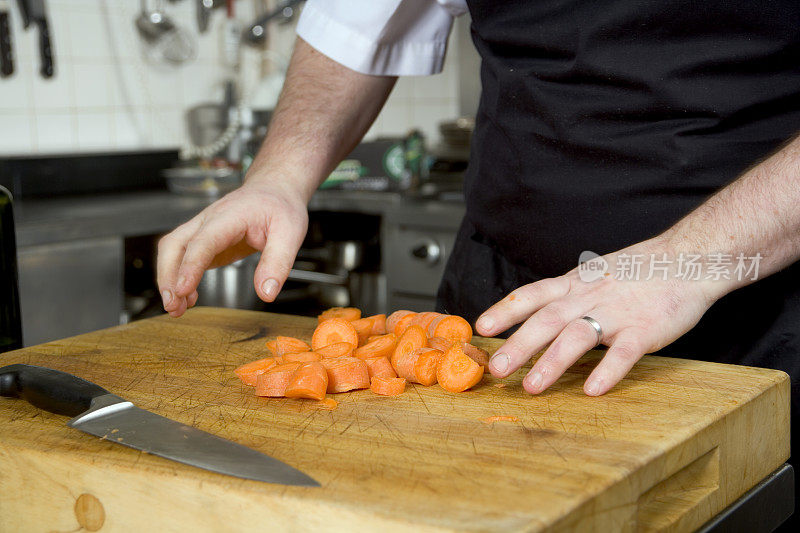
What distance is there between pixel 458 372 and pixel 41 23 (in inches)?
82.7

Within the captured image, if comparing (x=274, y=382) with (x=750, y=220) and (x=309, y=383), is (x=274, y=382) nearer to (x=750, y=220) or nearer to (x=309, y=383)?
(x=309, y=383)

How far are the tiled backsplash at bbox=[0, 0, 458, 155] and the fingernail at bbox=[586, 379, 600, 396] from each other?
2.23 metres

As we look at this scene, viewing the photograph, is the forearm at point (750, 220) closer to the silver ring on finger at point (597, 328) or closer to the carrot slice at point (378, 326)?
the silver ring on finger at point (597, 328)

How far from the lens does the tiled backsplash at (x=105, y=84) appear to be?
8.71 ft

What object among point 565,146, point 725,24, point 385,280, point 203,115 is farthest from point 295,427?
point 203,115

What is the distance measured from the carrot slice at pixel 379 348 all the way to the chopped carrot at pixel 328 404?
103 mm

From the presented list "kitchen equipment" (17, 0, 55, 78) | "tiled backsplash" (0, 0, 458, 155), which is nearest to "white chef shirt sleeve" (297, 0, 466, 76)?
"kitchen equipment" (17, 0, 55, 78)

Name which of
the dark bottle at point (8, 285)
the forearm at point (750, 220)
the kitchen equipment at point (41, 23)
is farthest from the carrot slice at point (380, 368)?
the kitchen equipment at point (41, 23)

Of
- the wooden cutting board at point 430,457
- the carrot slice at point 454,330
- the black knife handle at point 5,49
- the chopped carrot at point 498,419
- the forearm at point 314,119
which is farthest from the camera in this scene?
the black knife handle at point 5,49

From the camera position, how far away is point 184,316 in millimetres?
1261

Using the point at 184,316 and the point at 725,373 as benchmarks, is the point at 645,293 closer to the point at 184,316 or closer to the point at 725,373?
the point at 725,373

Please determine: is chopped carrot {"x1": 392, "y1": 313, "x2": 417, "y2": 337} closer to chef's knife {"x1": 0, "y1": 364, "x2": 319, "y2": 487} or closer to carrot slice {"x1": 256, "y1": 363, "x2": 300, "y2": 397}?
carrot slice {"x1": 256, "y1": 363, "x2": 300, "y2": 397}

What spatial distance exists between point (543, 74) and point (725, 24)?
0.23 metres

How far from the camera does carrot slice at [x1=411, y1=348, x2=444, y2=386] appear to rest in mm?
930
